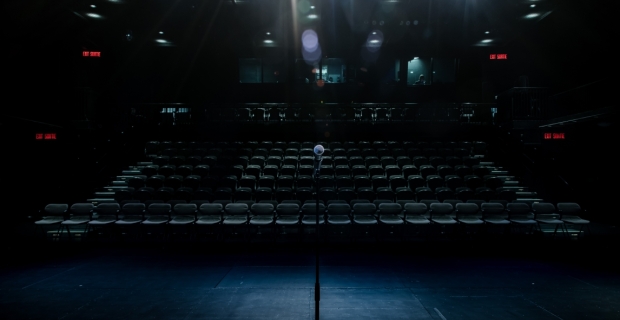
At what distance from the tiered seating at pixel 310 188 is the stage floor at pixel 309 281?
0.58 metres

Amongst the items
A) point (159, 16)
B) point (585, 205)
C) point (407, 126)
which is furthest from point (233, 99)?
point (585, 205)

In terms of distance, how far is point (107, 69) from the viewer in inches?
530

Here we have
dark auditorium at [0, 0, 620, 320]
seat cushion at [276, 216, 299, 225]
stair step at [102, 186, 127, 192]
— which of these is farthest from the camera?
stair step at [102, 186, 127, 192]

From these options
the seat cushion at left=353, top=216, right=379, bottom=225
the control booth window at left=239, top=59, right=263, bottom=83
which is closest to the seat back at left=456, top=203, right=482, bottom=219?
the seat cushion at left=353, top=216, right=379, bottom=225

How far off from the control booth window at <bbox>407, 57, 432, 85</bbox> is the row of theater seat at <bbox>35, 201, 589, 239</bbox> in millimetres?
8940

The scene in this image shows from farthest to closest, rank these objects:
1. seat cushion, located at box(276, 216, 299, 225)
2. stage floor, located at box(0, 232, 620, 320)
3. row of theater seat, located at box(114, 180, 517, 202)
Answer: row of theater seat, located at box(114, 180, 517, 202) < seat cushion, located at box(276, 216, 299, 225) < stage floor, located at box(0, 232, 620, 320)

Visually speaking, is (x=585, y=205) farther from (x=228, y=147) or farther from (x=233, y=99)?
(x=233, y=99)

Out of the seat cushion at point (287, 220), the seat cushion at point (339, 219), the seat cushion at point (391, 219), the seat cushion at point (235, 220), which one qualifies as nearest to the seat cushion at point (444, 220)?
the seat cushion at point (391, 219)

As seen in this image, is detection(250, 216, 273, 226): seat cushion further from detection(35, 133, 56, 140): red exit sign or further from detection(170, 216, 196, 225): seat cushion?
detection(35, 133, 56, 140): red exit sign

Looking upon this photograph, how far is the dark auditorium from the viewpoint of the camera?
15.5ft

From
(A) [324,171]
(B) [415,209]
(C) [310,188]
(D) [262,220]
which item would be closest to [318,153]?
(D) [262,220]

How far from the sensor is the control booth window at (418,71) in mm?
15031

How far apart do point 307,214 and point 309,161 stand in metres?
2.90

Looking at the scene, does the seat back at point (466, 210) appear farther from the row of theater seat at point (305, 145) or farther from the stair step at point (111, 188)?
the stair step at point (111, 188)
